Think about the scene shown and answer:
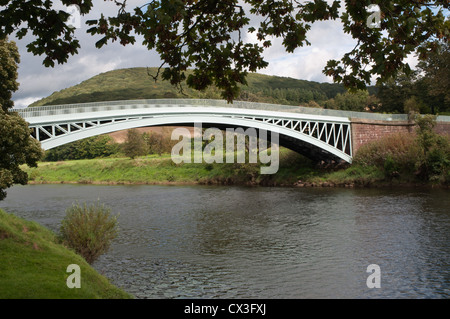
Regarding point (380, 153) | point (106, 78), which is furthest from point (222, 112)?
point (106, 78)

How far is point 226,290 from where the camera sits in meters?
10.4

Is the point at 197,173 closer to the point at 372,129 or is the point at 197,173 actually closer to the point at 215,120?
the point at 215,120

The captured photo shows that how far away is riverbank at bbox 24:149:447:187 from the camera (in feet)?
118

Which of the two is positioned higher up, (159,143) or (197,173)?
(159,143)

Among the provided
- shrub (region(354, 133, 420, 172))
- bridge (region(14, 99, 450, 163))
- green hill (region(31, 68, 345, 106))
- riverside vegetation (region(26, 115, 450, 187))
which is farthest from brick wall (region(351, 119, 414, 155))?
green hill (region(31, 68, 345, 106))

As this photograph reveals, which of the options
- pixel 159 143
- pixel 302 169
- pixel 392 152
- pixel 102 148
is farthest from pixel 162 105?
pixel 102 148

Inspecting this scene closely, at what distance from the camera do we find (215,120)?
102 feet

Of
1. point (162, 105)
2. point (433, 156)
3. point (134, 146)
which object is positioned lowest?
point (433, 156)

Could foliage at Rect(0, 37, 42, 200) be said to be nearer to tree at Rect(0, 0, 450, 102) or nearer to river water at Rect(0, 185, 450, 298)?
river water at Rect(0, 185, 450, 298)

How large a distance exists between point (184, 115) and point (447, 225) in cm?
1835

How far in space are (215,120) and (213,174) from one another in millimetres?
14404

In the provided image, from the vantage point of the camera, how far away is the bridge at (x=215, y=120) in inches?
912

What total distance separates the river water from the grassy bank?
1.73 metres

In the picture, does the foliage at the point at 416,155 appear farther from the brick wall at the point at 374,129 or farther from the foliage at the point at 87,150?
the foliage at the point at 87,150
